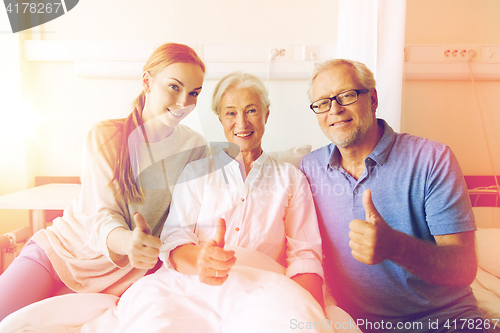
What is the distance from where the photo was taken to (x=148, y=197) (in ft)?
2.07

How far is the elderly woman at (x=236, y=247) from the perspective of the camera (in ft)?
1.63

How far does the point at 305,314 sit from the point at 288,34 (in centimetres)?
87

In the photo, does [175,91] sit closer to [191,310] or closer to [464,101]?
[191,310]

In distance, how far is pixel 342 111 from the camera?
71cm

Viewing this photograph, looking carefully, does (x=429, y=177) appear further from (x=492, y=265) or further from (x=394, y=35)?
(x=394, y=35)

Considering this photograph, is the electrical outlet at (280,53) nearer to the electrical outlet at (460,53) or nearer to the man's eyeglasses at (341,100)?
the man's eyeglasses at (341,100)

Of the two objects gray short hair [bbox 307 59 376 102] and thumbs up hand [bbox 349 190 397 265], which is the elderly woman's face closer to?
gray short hair [bbox 307 59 376 102]

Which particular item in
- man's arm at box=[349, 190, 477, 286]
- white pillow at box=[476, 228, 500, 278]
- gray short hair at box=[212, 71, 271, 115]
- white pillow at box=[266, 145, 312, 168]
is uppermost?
gray short hair at box=[212, 71, 271, 115]

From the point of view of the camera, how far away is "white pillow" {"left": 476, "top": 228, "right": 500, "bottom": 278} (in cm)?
77

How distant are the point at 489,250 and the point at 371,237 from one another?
1.85 feet

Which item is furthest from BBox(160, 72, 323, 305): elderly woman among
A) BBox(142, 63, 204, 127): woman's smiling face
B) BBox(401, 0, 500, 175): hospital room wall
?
BBox(401, 0, 500, 175): hospital room wall

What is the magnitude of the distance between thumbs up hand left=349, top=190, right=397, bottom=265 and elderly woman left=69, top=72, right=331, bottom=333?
14 cm

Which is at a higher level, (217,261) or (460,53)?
(460,53)

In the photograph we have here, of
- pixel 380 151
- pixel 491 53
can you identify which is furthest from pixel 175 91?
pixel 491 53
